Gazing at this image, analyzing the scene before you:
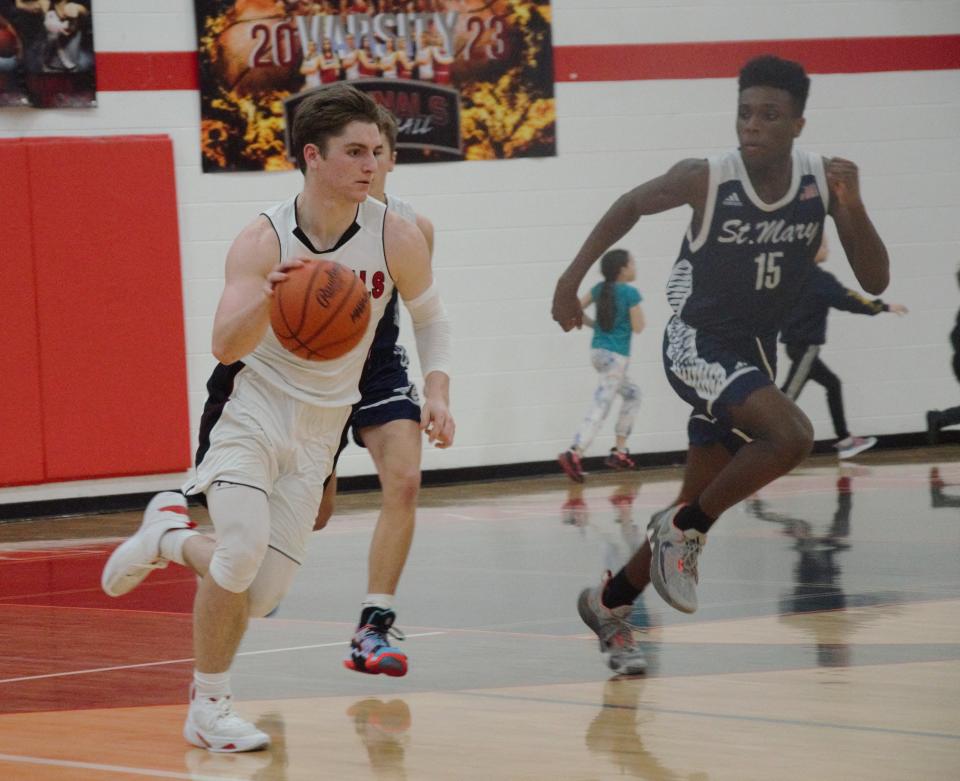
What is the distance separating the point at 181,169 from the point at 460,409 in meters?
2.69

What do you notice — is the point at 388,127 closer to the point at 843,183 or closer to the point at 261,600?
the point at 843,183

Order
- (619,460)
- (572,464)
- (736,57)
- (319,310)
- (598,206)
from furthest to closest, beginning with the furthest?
(736,57)
(598,206)
(619,460)
(572,464)
(319,310)

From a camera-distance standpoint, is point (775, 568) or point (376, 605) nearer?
point (376, 605)

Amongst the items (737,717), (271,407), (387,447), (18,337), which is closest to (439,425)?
(271,407)


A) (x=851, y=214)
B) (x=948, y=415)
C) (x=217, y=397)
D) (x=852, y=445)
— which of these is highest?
(x=851, y=214)

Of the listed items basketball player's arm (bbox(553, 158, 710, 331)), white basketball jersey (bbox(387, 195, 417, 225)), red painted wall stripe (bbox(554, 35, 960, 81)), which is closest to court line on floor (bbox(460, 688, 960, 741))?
basketball player's arm (bbox(553, 158, 710, 331))

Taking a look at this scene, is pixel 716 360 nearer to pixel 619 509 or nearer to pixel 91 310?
pixel 619 509

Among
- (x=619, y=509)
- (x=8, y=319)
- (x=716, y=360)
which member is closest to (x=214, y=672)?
(x=716, y=360)

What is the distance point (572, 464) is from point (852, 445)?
2.46 meters

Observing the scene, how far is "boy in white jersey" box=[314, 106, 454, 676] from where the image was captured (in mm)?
4938

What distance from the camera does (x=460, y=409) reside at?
1250 cm

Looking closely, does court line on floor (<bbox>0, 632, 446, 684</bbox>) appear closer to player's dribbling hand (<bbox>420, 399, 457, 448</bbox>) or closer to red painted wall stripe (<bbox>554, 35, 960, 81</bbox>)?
player's dribbling hand (<bbox>420, 399, 457, 448</bbox>)

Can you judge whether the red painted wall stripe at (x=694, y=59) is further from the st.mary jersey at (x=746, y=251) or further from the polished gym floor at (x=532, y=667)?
the st.mary jersey at (x=746, y=251)

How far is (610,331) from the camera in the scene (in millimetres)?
12289
